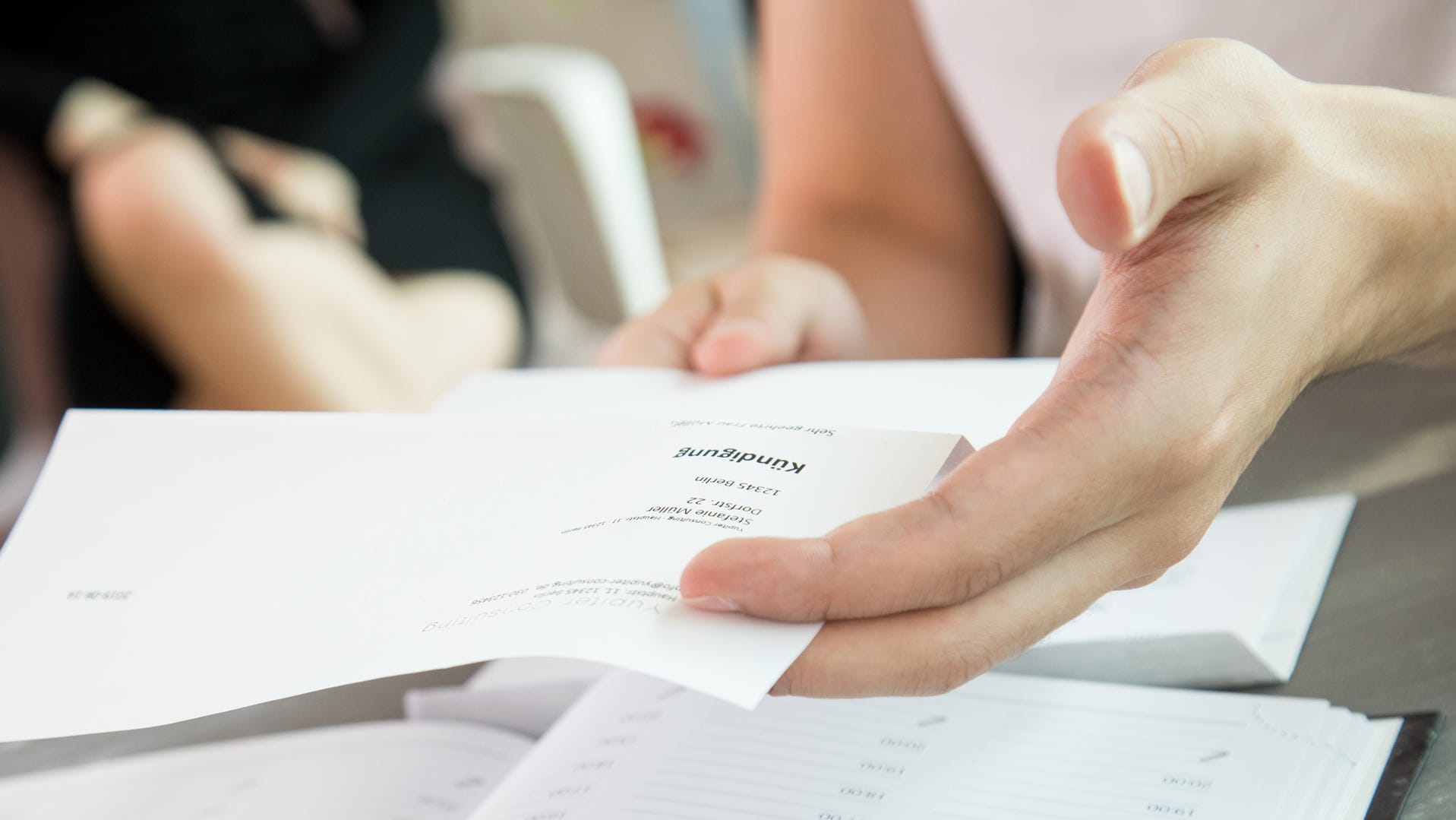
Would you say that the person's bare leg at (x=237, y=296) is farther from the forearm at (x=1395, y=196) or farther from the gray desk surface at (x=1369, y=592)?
the forearm at (x=1395, y=196)

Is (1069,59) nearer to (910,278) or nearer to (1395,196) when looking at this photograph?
(910,278)

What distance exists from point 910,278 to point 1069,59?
0.15m

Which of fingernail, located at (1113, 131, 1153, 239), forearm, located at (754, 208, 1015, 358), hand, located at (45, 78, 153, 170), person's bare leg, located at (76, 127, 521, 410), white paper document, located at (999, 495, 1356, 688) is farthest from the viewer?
hand, located at (45, 78, 153, 170)

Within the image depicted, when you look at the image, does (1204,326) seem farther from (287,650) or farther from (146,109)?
(146,109)

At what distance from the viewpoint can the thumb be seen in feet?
0.84

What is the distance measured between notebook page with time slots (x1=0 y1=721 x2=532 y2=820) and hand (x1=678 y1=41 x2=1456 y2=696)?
0.16 meters

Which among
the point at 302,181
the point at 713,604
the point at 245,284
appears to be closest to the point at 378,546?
the point at 713,604

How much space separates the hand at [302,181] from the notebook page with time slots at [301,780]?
1026 millimetres

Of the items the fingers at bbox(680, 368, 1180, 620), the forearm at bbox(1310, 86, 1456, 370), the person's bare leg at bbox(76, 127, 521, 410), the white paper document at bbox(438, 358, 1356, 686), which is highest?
the forearm at bbox(1310, 86, 1456, 370)

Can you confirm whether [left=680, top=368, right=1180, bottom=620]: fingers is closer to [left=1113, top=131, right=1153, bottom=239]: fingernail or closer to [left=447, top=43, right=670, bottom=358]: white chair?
[left=1113, top=131, right=1153, bottom=239]: fingernail

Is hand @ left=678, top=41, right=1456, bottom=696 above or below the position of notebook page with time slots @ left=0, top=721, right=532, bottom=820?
above

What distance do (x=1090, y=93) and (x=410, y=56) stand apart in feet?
3.61

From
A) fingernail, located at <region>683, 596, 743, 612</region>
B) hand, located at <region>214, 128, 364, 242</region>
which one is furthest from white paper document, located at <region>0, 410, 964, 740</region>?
hand, located at <region>214, 128, 364, 242</region>

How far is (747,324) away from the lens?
485 millimetres
